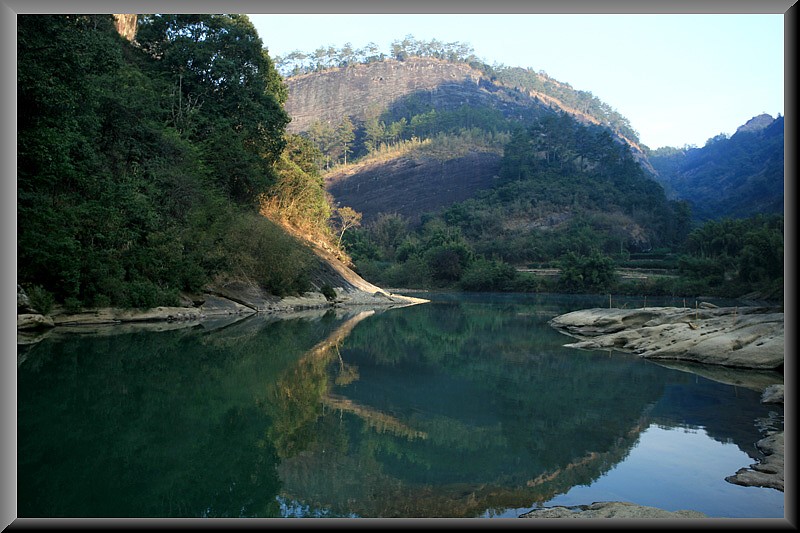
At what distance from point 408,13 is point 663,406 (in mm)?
6721

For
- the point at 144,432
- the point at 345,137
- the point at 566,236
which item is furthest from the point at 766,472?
the point at 345,137

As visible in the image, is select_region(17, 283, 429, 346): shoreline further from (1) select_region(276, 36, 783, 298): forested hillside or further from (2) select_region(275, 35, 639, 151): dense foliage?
(2) select_region(275, 35, 639, 151): dense foliage

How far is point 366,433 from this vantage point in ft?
21.4

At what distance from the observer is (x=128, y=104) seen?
2052 cm

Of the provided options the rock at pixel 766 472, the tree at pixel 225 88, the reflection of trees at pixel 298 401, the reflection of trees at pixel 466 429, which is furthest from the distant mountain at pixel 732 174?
the rock at pixel 766 472

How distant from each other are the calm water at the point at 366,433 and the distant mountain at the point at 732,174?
169ft

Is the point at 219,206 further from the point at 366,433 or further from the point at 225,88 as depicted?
the point at 366,433

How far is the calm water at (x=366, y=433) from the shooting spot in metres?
4.54

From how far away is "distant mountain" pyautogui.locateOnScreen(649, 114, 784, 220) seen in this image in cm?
6525

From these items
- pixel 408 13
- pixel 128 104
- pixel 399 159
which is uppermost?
pixel 399 159

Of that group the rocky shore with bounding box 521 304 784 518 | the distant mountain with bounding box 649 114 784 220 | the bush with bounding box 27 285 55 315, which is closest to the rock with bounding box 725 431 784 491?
the rocky shore with bounding box 521 304 784 518

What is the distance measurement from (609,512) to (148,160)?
835 inches

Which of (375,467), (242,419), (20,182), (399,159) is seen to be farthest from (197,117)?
(399,159)

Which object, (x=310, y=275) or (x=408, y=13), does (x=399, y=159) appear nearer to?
(x=310, y=275)
